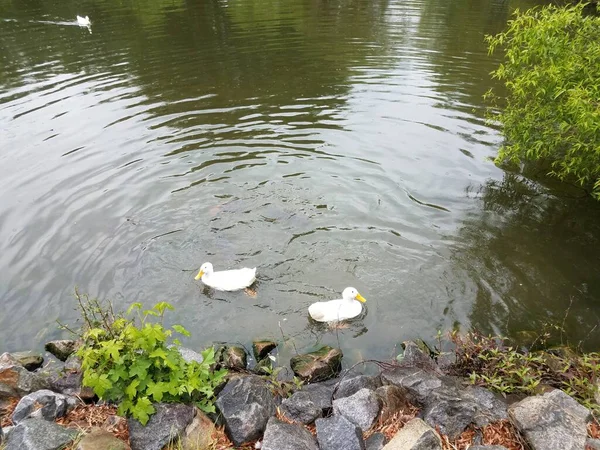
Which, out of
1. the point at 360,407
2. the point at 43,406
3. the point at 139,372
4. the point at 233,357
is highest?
the point at 139,372

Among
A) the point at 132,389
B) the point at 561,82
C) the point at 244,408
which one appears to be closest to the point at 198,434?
the point at 244,408

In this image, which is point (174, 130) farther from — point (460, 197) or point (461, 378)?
point (461, 378)

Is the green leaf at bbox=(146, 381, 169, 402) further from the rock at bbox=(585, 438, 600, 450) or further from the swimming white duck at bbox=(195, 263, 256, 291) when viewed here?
the rock at bbox=(585, 438, 600, 450)

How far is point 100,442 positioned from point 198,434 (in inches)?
36.9

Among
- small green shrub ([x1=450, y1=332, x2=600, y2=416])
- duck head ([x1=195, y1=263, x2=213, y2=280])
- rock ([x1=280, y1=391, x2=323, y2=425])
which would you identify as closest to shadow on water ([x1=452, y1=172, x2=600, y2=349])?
small green shrub ([x1=450, y1=332, x2=600, y2=416])

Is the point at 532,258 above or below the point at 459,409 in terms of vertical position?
below

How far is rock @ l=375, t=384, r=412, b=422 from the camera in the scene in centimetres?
527

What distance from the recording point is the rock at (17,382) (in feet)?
19.0

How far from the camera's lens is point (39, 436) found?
15.1 ft

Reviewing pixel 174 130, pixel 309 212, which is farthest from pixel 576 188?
pixel 174 130

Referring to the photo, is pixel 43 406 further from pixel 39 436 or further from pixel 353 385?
pixel 353 385

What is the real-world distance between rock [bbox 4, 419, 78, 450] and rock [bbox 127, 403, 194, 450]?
0.62m

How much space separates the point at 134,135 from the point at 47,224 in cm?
470

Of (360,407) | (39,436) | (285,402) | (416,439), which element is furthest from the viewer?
(285,402)
